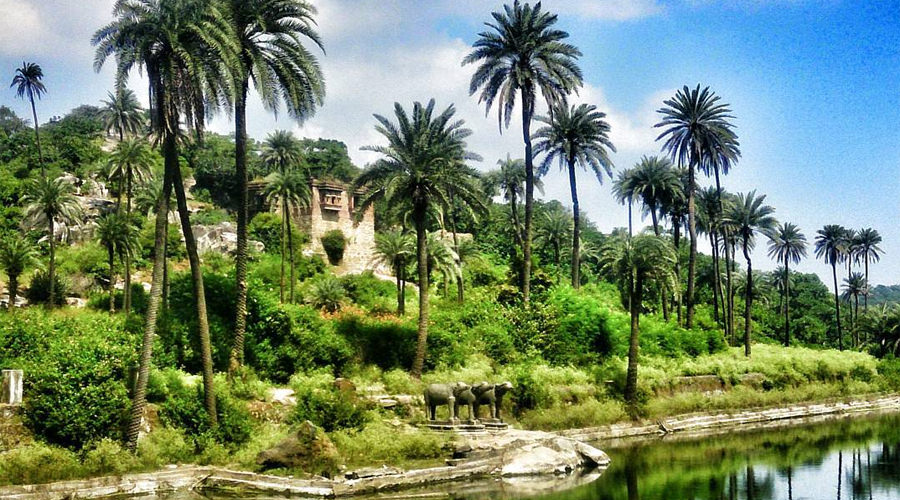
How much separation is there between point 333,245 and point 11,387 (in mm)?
49585

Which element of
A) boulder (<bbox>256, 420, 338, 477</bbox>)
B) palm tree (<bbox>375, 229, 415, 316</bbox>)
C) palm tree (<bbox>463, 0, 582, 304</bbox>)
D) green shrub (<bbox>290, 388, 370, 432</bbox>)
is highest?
palm tree (<bbox>463, 0, 582, 304</bbox>)

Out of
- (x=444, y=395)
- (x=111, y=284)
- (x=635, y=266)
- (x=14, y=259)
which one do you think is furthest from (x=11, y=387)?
(x=14, y=259)

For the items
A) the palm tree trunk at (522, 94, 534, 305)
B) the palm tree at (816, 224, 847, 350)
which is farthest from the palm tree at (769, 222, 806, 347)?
the palm tree trunk at (522, 94, 534, 305)

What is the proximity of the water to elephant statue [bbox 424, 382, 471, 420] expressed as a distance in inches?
212

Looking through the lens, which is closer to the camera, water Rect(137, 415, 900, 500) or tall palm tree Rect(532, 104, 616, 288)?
water Rect(137, 415, 900, 500)

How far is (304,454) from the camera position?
25.3m

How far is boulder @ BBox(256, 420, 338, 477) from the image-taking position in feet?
82.4

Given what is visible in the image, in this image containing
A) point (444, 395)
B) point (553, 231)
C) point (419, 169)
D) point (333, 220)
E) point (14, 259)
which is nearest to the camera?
point (444, 395)

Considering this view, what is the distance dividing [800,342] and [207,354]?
74195 millimetres

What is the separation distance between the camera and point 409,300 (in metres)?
63.5

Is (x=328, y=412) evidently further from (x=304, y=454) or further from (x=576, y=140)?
(x=576, y=140)

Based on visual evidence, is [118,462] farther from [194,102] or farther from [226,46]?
[226,46]

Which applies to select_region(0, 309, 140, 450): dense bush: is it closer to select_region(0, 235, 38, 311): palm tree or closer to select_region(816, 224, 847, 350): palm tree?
select_region(0, 235, 38, 311): palm tree

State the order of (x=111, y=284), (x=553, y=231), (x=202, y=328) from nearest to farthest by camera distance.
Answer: (x=202, y=328), (x=111, y=284), (x=553, y=231)
